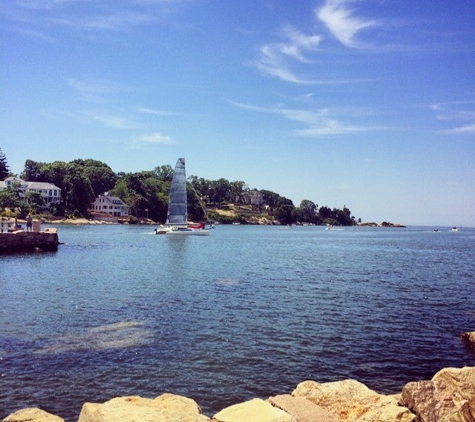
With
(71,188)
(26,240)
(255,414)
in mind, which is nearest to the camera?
(255,414)

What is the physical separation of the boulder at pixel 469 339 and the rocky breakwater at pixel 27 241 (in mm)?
56673

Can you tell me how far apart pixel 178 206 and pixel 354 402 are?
97992mm

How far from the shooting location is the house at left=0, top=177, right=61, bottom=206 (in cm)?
16218

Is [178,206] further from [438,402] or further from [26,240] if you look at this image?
[438,402]

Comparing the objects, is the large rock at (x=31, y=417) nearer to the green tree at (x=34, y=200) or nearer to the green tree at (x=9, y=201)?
the green tree at (x=9, y=201)

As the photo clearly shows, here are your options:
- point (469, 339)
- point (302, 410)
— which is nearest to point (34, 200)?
point (469, 339)

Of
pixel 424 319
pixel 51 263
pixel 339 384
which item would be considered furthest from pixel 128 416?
pixel 51 263

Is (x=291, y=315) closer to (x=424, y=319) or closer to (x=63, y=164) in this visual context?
(x=424, y=319)

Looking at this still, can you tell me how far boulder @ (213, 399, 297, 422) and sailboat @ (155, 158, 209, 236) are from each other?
3796 inches

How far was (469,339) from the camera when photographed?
21.5m

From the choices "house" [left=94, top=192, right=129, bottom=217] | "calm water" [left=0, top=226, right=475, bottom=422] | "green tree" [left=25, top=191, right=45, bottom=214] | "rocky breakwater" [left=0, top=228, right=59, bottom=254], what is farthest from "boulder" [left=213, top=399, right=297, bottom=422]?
"house" [left=94, top=192, right=129, bottom=217]

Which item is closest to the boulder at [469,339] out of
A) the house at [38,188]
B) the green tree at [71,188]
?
the house at [38,188]

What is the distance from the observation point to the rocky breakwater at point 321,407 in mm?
9531

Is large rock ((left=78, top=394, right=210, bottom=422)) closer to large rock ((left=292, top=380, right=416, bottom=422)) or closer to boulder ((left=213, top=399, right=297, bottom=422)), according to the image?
boulder ((left=213, top=399, right=297, bottom=422))
